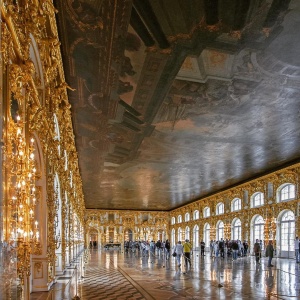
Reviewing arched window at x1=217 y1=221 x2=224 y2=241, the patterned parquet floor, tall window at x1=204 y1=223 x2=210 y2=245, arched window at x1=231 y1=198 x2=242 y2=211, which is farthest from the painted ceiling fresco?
tall window at x1=204 y1=223 x2=210 y2=245

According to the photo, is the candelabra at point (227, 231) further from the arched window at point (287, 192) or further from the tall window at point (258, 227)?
the arched window at point (287, 192)

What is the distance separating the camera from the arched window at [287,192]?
28.4m

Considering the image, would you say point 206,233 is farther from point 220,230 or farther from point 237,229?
point 237,229

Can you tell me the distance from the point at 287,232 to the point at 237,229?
844cm

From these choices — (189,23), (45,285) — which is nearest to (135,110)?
(189,23)

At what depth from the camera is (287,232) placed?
2883 cm

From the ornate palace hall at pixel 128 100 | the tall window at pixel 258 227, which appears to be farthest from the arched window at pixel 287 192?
the ornate palace hall at pixel 128 100

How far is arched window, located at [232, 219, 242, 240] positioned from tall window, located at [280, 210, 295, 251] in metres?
6.86

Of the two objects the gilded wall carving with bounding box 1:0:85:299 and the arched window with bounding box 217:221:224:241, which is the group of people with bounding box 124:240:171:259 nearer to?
the arched window with bounding box 217:221:224:241

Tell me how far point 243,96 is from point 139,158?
11247mm

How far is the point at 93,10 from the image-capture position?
8.71 m

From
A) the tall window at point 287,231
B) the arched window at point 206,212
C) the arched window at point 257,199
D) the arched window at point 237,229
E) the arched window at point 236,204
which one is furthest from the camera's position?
the arched window at point 206,212

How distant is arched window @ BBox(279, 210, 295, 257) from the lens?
28.4 metres

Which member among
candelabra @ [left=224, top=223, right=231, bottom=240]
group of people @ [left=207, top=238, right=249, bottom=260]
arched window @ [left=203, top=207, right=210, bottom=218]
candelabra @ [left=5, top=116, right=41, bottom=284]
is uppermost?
candelabra @ [left=5, top=116, right=41, bottom=284]
